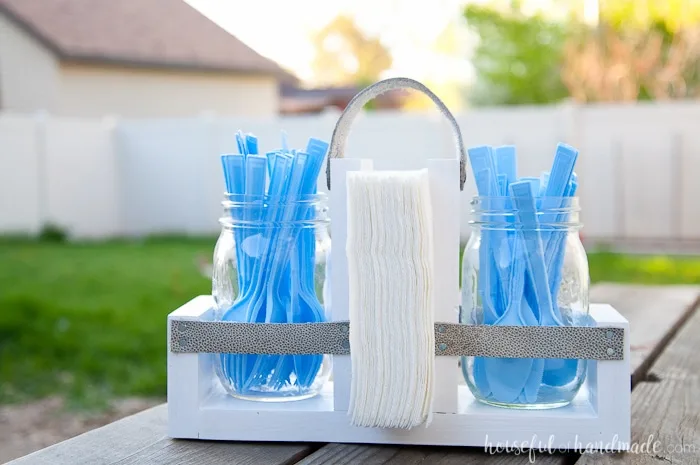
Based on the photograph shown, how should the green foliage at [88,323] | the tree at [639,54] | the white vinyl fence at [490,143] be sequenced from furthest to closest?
the tree at [639,54] → the white vinyl fence at [490,143] → the green foliage at [88,323]

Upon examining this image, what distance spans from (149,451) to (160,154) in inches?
336

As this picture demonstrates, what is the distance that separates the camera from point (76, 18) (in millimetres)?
11719

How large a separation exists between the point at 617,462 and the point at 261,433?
1.09 ft

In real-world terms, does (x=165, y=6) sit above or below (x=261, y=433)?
above

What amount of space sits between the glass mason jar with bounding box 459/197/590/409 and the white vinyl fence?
21.7 feet

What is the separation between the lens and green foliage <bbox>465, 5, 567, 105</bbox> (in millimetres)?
18391

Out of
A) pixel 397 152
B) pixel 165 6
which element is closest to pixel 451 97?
pixel 165 6

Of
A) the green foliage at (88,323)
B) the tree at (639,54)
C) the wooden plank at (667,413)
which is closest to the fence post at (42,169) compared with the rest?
the green foliage at (88,323)

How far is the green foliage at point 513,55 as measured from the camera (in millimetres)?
18391

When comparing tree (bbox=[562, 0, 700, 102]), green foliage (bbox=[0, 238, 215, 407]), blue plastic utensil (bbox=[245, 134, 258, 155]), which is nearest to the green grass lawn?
green foliage (bbox=[0, 238, 215, 407])

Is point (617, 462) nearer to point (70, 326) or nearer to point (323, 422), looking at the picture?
point (323, 422)

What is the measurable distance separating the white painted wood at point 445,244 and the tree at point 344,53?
105 ft

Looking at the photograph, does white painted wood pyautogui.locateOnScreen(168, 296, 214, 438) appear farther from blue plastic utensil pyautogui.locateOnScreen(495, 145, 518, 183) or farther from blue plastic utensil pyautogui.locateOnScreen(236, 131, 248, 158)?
blue plastic utensil pyautogui.locateOnScreen(495, 145, 518, 183)

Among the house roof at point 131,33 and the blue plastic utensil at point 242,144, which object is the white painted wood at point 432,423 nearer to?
the blue plastic utensil at point 242,144
